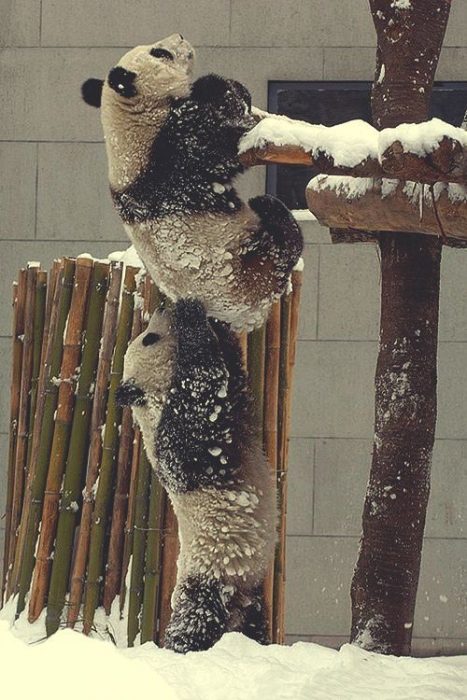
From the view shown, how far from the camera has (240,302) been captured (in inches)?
108

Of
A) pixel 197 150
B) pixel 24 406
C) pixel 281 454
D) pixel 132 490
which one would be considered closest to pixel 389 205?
pixel 197 150

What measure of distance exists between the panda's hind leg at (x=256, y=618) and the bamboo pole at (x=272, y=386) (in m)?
0.41

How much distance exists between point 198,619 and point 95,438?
798mm

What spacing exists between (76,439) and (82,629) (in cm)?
51

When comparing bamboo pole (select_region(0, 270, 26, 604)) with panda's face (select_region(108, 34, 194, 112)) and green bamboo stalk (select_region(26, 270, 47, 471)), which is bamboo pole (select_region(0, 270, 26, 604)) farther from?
panda's face (select_region(108, 34, 194, 112))

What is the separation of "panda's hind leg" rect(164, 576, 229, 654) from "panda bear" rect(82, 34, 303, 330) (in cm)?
60

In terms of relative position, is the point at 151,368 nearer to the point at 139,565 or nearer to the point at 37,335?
the point at 139,565

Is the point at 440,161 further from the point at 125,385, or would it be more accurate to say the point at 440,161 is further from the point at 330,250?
the point at 330,250

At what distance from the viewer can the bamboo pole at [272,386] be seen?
3236 millimetres

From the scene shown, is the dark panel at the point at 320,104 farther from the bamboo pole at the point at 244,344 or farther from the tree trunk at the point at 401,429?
the tree trunk at the point at 401,429

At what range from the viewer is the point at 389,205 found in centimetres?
256

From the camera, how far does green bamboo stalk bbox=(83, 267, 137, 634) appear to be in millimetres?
3266

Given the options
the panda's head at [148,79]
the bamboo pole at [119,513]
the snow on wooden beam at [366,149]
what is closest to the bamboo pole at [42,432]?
the bamboo pole at [119,513]

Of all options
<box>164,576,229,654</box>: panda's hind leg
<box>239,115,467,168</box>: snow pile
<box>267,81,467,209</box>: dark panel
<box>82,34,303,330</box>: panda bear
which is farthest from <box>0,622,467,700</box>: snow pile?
<box>267,81,467,209</box>: dark panel
